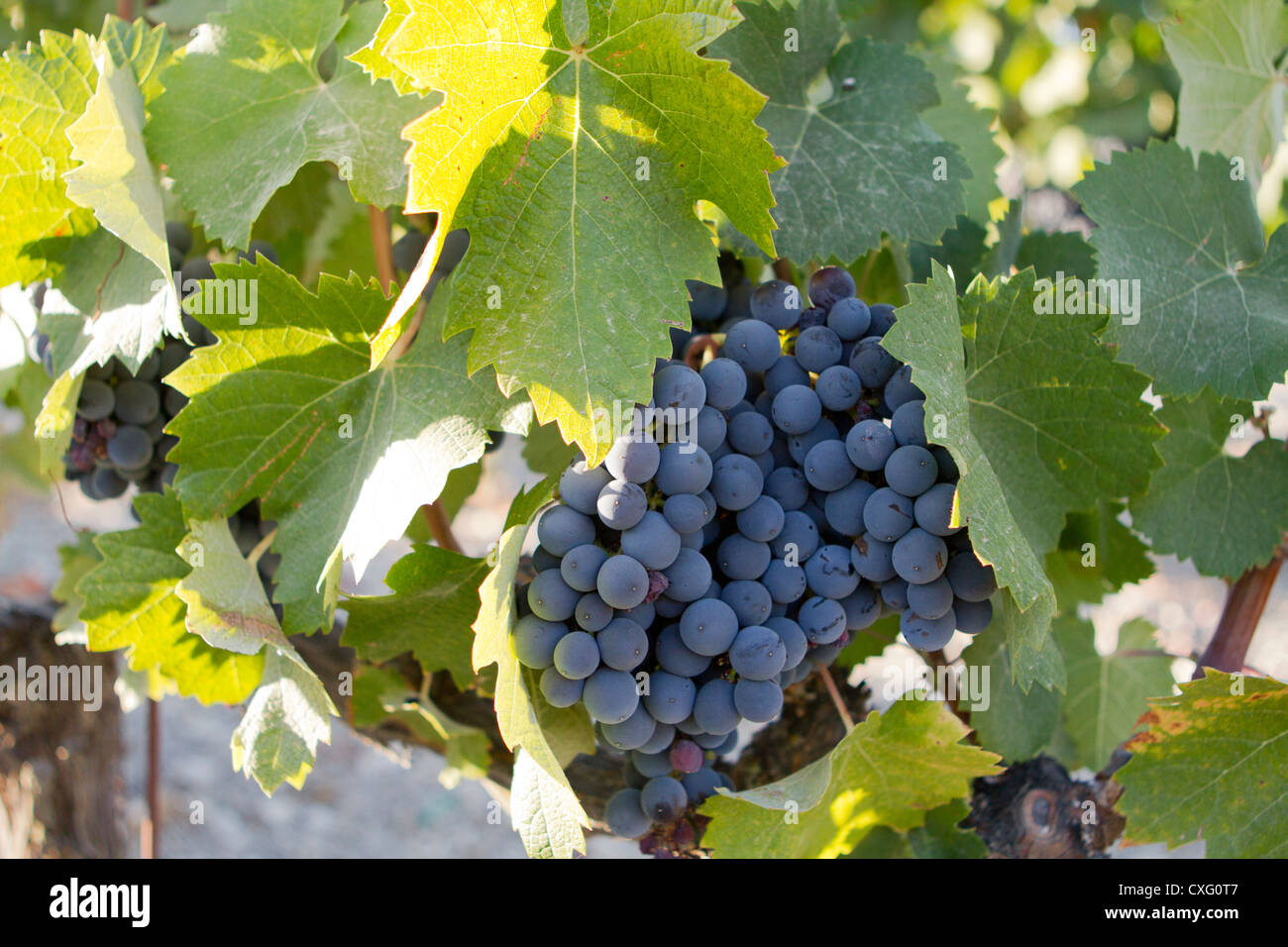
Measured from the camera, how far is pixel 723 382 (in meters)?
0.88

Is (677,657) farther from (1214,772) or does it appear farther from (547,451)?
(1214,772)

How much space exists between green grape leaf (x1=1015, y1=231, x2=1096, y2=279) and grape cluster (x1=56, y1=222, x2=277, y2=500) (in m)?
0.89

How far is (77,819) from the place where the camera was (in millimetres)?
1837

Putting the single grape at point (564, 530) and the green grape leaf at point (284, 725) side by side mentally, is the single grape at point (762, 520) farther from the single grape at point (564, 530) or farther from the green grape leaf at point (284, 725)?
the green grape leaf at point (284, 725)

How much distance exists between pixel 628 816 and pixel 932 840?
0.36 metres

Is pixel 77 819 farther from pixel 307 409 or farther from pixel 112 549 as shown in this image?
pixel 307 409

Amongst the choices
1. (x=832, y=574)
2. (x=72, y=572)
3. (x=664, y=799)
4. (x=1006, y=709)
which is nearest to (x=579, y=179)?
(x=832, y=574)

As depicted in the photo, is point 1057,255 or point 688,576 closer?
point 688,576

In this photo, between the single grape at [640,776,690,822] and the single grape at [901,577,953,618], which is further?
the single grape at [640,776,690,822]

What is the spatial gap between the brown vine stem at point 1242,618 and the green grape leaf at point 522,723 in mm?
801

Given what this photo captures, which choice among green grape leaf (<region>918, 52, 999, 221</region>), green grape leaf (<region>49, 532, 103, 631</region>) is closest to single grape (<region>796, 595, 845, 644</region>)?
green grape leaf (<region>918, 52, 999, 221</region>)

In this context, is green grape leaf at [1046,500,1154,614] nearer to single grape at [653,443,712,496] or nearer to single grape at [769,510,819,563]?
single grape at [769,510,819,563]

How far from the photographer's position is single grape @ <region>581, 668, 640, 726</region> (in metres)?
0.84
